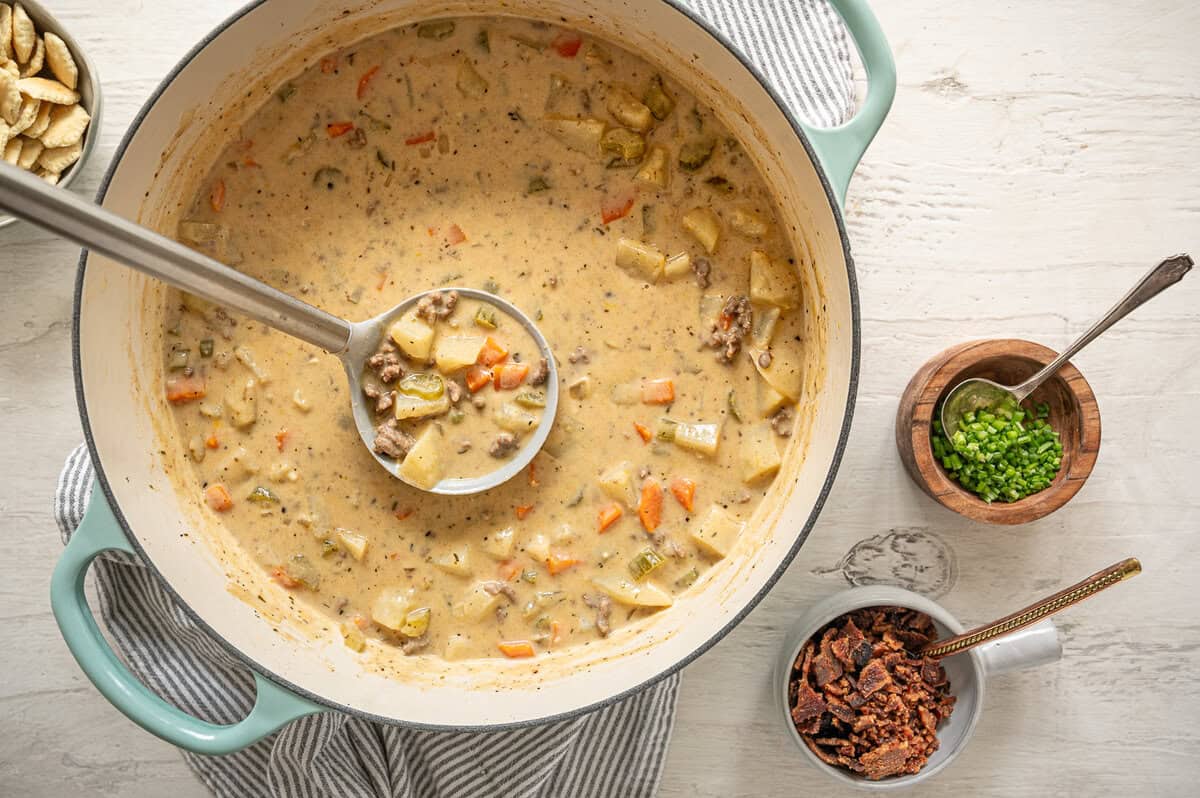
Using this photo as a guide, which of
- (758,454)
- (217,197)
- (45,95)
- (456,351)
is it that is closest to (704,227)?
(758,454)

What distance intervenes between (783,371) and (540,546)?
75 centimetres

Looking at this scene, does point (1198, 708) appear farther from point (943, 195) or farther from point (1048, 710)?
point (943, 195)

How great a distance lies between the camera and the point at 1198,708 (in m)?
2.68

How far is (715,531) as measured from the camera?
2.39 m

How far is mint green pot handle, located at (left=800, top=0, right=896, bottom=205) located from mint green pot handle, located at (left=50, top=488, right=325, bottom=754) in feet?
5.30

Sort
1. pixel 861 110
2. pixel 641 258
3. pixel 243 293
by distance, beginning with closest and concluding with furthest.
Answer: pixel 243 293
pixel 861 110
pixel 641 258

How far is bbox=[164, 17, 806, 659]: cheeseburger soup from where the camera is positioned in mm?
2359

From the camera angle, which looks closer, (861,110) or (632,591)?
(861,110)

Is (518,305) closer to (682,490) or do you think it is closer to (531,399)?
(531,399)

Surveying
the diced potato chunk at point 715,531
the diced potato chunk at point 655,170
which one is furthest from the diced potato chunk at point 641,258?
the diced potato chunk at point 715,531

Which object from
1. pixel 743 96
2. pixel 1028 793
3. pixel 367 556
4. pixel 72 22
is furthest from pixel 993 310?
pixel 72 22

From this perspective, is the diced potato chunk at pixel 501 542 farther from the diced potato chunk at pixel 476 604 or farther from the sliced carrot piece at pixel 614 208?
the sliced carrot piece at pixel 614 208

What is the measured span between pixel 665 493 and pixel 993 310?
102cm

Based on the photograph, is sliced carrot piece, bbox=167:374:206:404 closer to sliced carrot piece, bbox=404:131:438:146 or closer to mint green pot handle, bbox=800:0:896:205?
sliced carrot piece, bbox=404:131:438:146
